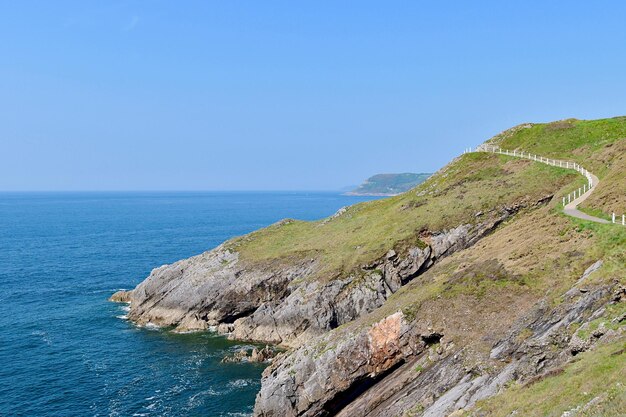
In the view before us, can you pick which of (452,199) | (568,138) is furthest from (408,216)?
(568,138)

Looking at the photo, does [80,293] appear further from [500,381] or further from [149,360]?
[500,381]

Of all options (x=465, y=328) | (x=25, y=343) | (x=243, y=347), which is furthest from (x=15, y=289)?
(x=465, y=328)

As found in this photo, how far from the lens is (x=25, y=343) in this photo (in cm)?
6656

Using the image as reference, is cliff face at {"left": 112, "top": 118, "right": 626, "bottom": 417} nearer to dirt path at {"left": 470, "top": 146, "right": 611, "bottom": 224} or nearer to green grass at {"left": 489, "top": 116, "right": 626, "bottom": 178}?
green grass at {"left": 489, "top": 116, "right": 626, "bottom": 178}

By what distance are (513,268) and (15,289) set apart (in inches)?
3646

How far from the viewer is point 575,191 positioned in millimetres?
59781

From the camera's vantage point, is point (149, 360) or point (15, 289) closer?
point (149, 360)

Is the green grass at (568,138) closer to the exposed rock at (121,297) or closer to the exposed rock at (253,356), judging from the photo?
the exposed rock at (253,356)

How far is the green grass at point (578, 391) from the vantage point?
1986cm

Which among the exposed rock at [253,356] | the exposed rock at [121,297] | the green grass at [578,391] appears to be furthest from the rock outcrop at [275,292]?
the green grass at [578,391]

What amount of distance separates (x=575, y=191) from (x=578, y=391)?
144ft

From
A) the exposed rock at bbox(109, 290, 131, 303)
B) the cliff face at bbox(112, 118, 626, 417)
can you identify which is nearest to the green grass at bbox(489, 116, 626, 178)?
the cliff face at bbox(112, 118, 626, 417)

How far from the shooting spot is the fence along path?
156ft

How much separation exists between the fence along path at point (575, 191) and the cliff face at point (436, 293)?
1.52 meters
